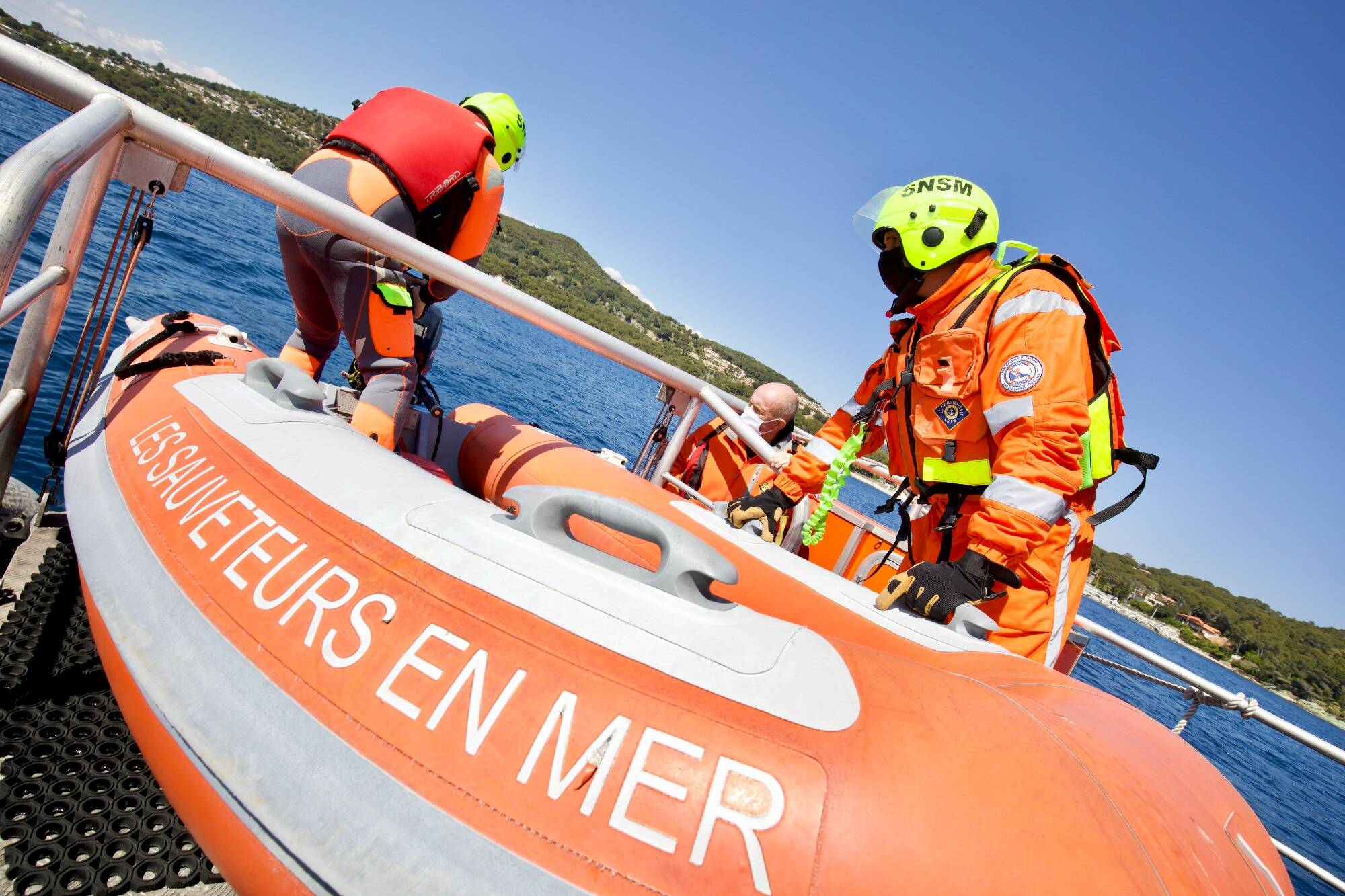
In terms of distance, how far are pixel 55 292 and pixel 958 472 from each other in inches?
107

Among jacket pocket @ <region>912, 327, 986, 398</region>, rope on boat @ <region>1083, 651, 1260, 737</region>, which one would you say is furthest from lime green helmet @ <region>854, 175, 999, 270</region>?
rope on boat @ <region>1083, 651, 1260, 737</region>

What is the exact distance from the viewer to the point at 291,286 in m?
2.38

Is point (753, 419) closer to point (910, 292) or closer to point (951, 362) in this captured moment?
point (910, 292)

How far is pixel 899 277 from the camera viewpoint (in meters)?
2.38

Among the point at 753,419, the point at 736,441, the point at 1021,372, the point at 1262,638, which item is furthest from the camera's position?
the point at 1262,638

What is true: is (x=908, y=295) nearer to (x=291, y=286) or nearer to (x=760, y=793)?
(x=760, y=793)

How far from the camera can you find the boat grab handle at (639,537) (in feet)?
3.85

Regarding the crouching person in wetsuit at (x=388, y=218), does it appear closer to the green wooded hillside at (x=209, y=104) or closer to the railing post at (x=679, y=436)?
the railing post at (x=679, y=436)

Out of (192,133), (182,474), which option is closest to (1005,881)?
(182,474)

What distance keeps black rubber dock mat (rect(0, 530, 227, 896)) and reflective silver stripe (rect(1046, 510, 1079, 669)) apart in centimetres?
238

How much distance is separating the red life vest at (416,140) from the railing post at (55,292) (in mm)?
786

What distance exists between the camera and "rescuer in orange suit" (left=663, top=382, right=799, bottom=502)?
14.5 feet

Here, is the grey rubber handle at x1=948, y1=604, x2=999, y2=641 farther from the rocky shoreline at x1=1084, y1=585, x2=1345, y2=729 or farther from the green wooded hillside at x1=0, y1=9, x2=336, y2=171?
the rocky shoreline at x1=1084, y1=585, x2=1345, y2=729

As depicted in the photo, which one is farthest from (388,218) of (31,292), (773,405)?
(773,405)
